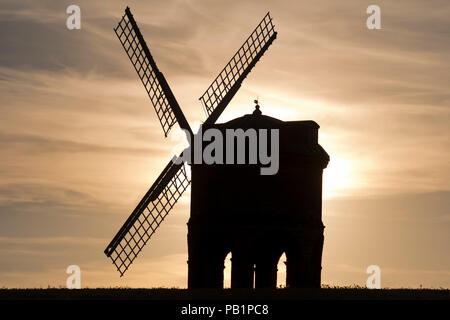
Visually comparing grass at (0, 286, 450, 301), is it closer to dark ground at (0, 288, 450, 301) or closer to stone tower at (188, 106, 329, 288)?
dark ground at (0, 288, 450, 301)

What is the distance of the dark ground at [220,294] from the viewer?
31.1 m

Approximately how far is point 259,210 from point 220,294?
584 cm

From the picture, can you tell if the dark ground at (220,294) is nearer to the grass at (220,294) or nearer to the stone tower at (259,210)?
the grass at (220,294)

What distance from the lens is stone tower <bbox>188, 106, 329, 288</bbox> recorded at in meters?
37.5

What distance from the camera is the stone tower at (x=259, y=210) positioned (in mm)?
37500

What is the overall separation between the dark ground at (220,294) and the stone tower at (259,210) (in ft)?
10.4

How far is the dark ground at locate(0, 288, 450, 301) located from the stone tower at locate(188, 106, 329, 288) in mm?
3179

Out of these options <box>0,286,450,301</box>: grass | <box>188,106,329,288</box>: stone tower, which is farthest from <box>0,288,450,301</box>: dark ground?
<box>188,106,329,288</box>: stone tower

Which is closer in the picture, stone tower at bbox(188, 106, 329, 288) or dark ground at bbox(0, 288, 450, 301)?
dark ground at bbox(0, 288, 450, 301)

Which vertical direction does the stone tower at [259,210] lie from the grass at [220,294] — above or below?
above

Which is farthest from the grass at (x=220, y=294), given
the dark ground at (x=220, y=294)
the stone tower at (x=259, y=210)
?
the stone tower at (x=259, y=210)

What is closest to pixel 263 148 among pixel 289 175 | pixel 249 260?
pixel 289 175

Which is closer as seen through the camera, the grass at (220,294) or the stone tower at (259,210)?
the grass at (220,294)
